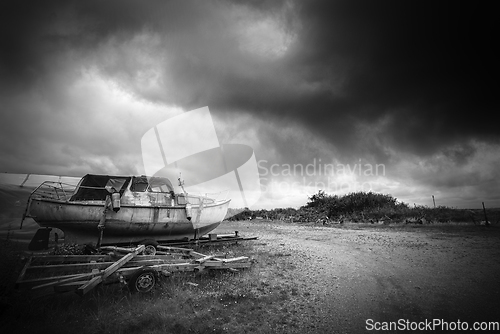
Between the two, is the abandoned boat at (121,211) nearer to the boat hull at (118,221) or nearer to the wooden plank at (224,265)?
the boat hull at (118,221)

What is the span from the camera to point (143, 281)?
5871mm

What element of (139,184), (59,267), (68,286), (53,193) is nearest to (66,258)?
(59,267)

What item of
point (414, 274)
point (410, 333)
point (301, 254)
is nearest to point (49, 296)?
point (410, 333)

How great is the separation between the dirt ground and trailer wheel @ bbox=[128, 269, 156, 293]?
10.3 ft

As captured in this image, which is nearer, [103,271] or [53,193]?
[103,271]

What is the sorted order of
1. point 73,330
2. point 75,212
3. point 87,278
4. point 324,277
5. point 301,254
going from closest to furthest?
point 73,330 → point 87,278 → point 324,277 → point 75,212 → point 301,254

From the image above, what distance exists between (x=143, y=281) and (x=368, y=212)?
28.1 metres

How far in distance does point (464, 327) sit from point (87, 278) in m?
8.03

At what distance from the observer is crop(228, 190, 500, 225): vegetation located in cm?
2228

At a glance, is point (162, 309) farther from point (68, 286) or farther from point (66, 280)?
point (66, 280)

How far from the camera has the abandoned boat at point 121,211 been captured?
9.31 metres

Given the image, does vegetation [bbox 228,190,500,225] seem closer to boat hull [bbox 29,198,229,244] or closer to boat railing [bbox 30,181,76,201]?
boat hull [bbox 29,198,229,244]

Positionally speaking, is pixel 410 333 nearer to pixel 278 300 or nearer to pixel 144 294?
pixel 278 300

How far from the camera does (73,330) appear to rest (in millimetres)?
4250
